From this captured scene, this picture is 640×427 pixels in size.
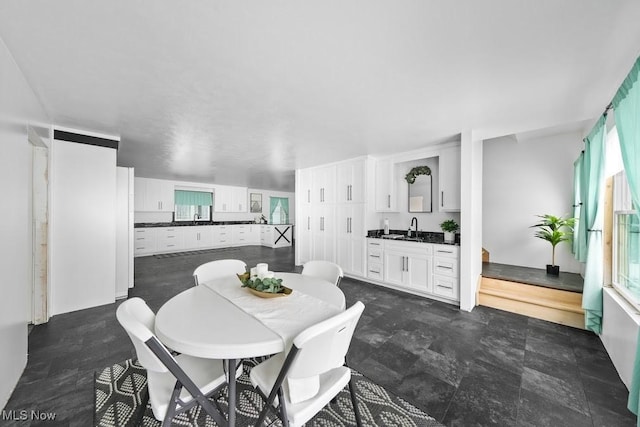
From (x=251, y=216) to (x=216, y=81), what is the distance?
852 cm

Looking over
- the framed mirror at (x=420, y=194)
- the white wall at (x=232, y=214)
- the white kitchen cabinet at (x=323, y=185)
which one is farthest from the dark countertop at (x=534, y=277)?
the white wall at (x=232, y=214)

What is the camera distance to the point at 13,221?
170 centimetres

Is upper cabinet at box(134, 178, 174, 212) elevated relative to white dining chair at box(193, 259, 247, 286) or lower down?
elevated

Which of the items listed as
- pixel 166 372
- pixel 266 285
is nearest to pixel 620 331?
pixel 266 285

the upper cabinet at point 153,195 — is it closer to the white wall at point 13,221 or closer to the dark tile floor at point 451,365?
the dark tile floor at point 451,365

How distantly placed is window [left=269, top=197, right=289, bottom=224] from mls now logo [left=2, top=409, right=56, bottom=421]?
9.27m

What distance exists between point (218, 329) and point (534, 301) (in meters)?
3.85

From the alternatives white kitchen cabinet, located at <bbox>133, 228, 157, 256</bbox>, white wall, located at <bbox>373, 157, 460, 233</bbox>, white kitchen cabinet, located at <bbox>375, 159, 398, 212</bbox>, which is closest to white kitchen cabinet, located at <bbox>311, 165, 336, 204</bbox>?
white kitchen cabinet, located at <bbox>375, 159, 398, 212</bbox>

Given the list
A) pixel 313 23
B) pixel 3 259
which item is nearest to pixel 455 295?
pixel 313 23

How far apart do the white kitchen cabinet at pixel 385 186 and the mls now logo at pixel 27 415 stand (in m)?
4.55

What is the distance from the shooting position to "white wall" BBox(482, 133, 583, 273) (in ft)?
13.3

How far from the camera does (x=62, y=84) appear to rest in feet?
6.75

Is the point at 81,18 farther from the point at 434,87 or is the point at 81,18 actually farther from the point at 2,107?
the point at 434,87

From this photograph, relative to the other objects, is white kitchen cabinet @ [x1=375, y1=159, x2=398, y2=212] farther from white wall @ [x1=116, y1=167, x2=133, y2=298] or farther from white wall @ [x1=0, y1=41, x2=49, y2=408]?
white wall @ [x1=0, y1=41, x2=49, y2=408]
